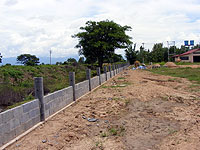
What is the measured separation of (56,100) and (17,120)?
117 inches

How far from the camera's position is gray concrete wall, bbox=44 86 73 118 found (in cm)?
822

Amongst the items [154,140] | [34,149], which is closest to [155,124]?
[154,140]

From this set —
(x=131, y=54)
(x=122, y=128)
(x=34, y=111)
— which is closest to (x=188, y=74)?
(x=122, y=128)

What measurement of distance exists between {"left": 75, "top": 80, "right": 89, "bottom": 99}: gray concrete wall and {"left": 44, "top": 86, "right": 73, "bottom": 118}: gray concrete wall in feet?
3.38

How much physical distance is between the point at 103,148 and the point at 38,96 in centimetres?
309

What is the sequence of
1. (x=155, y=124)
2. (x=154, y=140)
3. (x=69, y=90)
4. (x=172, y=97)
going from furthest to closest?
(x=172, y=97)
(x=69, y=90)
(x=155, y=124)
(x=154, y=140)

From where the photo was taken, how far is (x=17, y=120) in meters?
6.19

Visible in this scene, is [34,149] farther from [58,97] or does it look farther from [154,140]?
[58,97]

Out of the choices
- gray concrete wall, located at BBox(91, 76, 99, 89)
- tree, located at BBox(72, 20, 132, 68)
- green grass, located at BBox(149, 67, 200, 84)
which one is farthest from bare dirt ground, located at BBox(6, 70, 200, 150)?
tree, located at BBox(72, 20, 132, 68)

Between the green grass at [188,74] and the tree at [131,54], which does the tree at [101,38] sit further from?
the tree at [131,54]

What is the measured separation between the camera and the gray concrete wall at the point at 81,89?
478 inches

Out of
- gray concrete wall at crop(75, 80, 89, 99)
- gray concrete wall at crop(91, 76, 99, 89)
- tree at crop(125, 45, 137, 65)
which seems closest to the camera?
gray concrete wall at crop(75, 80, 89, 99)

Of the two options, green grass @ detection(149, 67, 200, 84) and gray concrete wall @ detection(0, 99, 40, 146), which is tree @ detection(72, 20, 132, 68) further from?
gray concrete wall @ detection(0, 99, 40, 146)

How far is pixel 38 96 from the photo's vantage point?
762 cm
